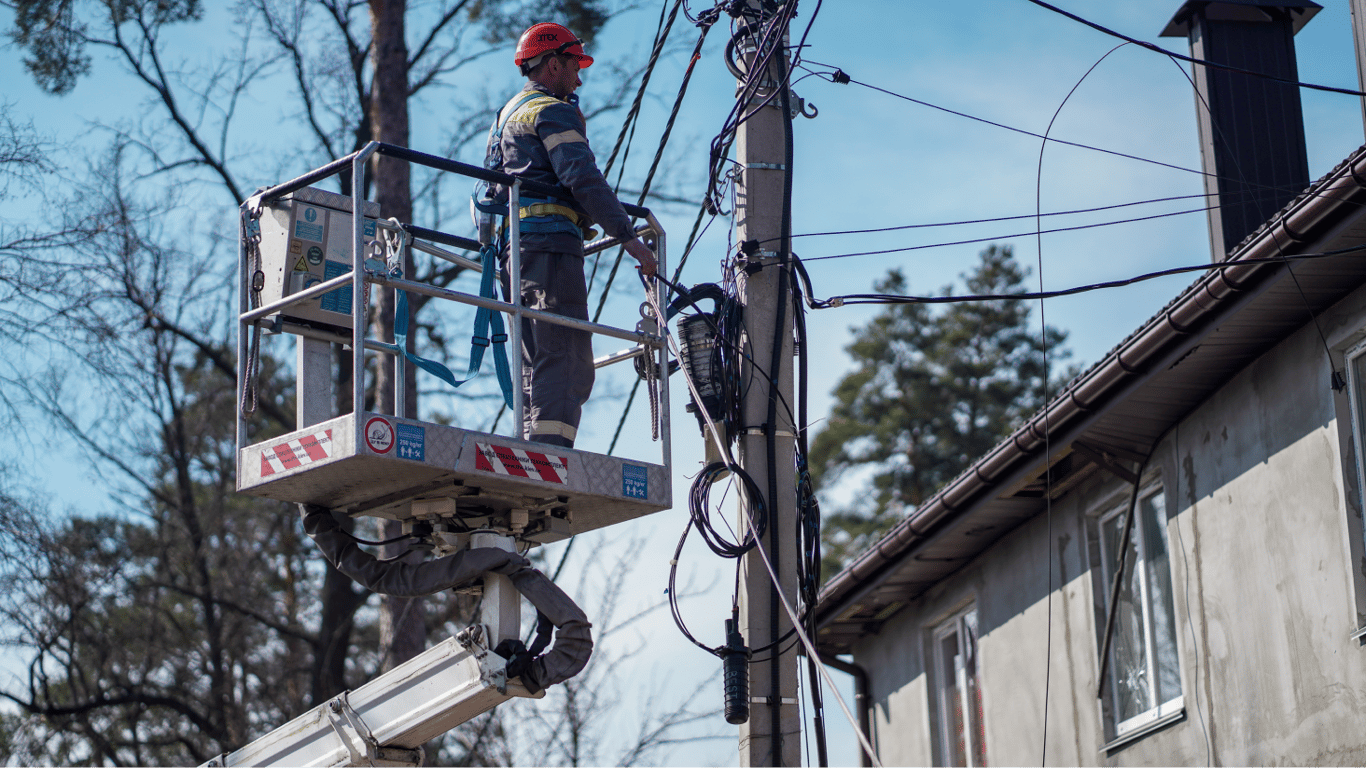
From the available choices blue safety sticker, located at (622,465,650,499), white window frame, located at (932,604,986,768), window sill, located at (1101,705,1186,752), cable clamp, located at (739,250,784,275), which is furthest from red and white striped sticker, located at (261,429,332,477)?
white window frame, located at (932,604,986,768)

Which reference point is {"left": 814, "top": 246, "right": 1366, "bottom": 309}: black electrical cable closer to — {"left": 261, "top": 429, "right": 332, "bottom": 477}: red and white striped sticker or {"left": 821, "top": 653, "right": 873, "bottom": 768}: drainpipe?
{"left": 261, "top": 429, "right": 332, "bottom": 477}: red and white striped sticker

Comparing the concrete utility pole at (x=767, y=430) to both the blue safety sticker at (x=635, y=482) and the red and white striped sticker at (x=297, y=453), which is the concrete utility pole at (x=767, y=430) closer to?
the blue safety sticker at (x=635, y=482)

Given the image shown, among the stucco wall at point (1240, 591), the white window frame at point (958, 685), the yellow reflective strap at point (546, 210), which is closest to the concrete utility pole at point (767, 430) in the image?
the yellow reflective strap at point (546, 210)

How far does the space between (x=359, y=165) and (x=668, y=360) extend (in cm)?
200

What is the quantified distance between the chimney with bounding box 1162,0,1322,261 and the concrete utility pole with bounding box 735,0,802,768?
540 cm

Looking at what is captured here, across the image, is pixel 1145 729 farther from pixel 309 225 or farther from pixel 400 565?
pixel 309 225

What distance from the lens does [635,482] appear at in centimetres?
789

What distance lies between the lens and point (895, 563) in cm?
1500

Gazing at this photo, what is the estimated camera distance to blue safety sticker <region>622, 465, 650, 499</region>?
25.7 ft

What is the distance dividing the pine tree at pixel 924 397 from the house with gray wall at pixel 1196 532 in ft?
73.6

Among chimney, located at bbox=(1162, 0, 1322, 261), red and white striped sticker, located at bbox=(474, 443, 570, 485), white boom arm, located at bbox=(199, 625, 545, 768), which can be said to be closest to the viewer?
red and white striped sticker, located at bbox=(474, 443, 570, 485)

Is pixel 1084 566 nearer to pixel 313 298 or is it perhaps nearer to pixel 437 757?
pixel 313 298

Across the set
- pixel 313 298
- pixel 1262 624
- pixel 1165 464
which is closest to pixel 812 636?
pixel 313 298

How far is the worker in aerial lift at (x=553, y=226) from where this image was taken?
7.91 m
